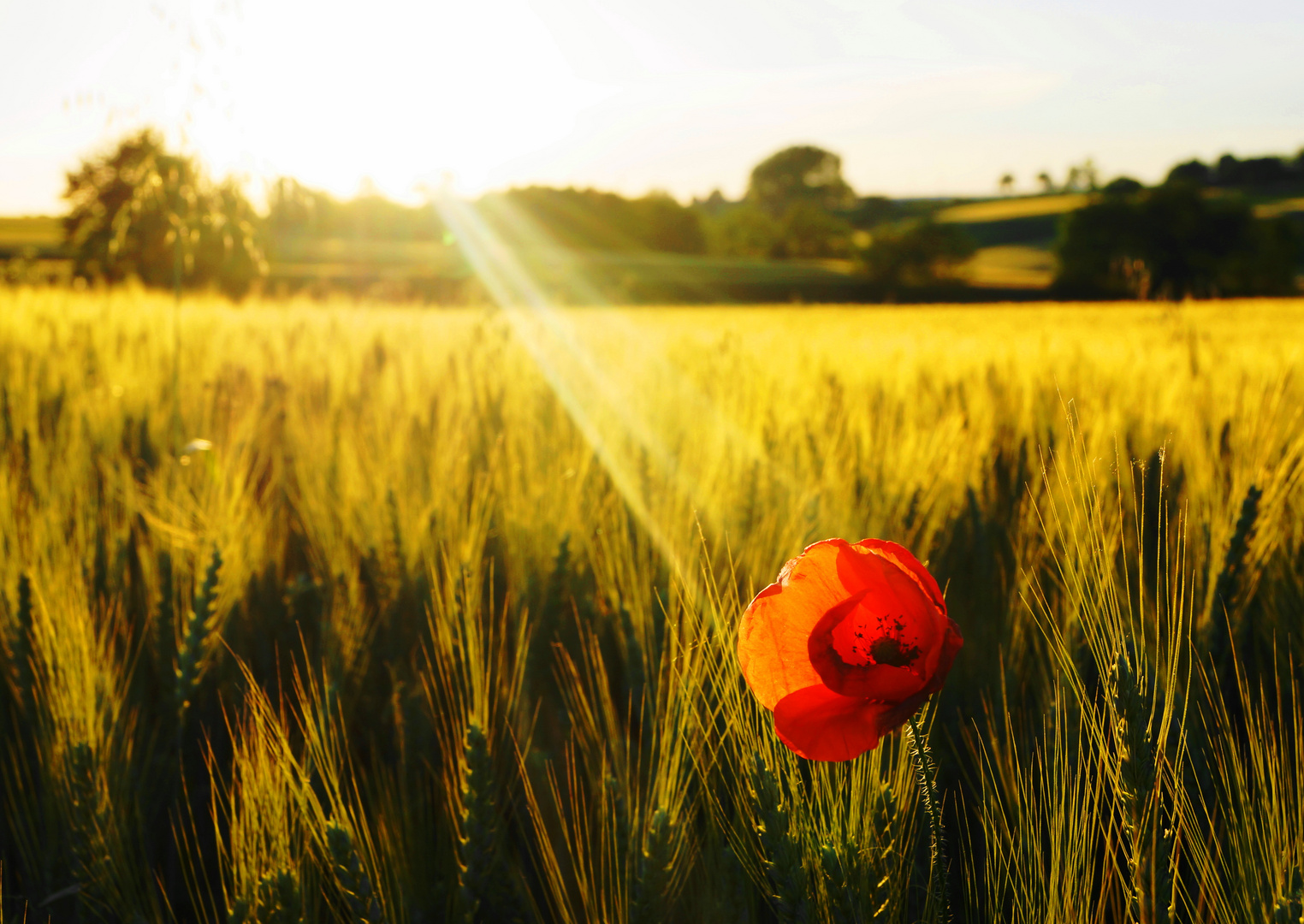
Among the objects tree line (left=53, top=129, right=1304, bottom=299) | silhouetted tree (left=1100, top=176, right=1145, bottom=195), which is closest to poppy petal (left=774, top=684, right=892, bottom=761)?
tree line (left=53, top=129, right=1304, bottom=299)

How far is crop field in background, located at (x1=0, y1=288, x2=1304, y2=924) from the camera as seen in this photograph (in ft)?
2.29

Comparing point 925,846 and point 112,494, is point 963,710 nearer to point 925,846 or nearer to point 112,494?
point 925,846

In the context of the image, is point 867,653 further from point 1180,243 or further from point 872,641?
point 1180,243

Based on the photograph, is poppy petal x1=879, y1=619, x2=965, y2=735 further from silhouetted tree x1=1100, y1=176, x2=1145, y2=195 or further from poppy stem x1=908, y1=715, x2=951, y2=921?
silhouetted tree x1=1100, y1=176, x2=1145, y2=195

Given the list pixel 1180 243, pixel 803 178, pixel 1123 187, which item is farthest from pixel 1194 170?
pixel 1180 243

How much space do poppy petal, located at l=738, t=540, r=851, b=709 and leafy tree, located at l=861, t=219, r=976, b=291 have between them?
37417 millimetres

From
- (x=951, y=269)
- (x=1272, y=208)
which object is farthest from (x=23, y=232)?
(x=1272, y=208)

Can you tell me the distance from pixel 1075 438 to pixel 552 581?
3.14ft

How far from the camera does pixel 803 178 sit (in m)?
72.4

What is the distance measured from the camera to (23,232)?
146 ft

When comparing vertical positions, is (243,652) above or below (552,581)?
below

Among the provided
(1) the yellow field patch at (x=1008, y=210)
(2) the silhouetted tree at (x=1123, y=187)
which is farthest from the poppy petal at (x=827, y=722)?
(1) the yellow field patch at (x=1008, y=210)

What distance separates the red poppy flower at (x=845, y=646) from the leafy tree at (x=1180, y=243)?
3699 centimetres

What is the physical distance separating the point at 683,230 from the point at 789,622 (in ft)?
160
